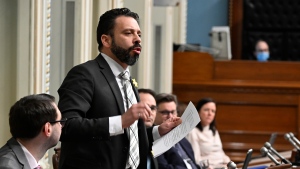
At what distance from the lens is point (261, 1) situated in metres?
14.1

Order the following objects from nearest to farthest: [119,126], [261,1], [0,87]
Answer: [119,126], [0,87], [261,1]

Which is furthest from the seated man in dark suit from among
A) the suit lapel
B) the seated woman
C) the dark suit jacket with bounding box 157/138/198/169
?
the seated woman

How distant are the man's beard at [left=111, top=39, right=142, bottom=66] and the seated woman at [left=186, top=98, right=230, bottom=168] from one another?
17.1 ft

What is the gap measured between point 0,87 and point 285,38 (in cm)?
930

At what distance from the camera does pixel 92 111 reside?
12.6 feet

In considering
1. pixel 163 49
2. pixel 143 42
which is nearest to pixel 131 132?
pixel 143 42

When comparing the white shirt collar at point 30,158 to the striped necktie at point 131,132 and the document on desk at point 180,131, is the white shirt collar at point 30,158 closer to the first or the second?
the striped necktie at point 131,132

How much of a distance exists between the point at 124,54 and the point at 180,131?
0.44 m

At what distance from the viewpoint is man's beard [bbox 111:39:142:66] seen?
384cm

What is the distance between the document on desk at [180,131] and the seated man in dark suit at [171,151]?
5.88 feet

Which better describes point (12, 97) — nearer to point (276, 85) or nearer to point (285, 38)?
point (276, 85)

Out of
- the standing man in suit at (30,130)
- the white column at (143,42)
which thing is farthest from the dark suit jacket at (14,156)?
the white column at (143,42)

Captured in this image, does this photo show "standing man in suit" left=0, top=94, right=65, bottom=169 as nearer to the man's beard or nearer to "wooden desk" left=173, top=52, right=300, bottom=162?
the man's beard

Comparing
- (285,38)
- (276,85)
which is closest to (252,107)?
(276,85)
